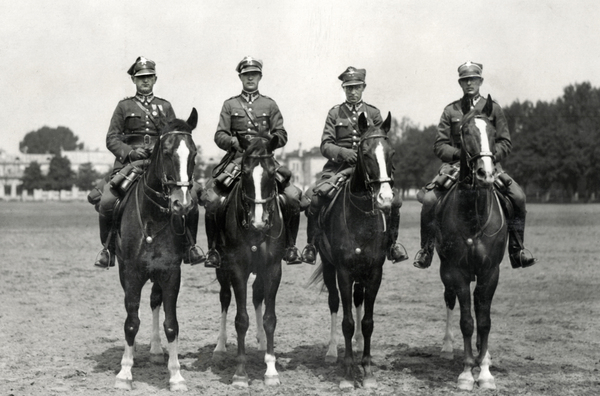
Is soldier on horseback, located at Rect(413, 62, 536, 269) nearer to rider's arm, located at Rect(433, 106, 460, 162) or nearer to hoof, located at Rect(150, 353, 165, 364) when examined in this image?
rider's arm, located at Rect(433, 106, 460, 162)

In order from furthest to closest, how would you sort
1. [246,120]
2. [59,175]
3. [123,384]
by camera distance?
1. [59,175]
2. [246,120]
3. [123,384]

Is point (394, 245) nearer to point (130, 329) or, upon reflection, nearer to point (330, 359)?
point (330, 359)

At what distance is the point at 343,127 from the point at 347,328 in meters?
2.97

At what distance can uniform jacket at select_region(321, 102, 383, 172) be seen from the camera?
10281 mm

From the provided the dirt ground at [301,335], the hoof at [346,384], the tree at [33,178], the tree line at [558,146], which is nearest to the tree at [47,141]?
the tree at [33,178]

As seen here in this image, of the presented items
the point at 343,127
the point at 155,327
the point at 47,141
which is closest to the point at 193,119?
the point at 343,127

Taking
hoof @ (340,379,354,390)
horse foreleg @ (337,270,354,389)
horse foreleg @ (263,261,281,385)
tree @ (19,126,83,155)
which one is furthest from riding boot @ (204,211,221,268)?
tree @ (19,126,83,155)

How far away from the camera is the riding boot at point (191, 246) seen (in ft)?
30.5

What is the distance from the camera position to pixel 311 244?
1034 centimetres

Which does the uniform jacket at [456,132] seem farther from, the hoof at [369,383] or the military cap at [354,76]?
the hoof at [369,383]

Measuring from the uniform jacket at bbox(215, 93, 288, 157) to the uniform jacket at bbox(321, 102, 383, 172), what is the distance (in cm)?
67

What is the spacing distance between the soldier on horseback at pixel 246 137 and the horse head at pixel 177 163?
3.50ft

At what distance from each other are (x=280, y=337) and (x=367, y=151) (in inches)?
186

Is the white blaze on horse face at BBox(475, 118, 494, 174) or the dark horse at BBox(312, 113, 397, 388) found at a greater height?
the white blaze on horse face at BBox(475, 118, 494, 174)
